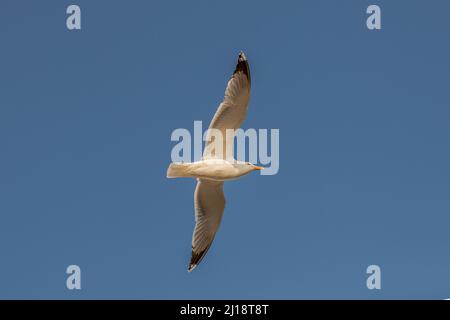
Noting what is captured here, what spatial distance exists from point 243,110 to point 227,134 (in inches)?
15.3

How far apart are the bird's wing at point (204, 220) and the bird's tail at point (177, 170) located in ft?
2.66

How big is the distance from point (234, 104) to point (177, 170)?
1028 mm

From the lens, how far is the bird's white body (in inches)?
328

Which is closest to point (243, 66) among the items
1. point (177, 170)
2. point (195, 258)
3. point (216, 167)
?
point (216, 167)

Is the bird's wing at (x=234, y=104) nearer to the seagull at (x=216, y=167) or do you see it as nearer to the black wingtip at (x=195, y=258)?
the seagull at (x=216, y=167)

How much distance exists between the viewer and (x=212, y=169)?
28.0 ft

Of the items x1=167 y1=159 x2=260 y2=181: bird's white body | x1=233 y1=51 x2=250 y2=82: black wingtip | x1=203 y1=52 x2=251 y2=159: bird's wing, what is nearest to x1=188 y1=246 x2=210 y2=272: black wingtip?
x1=167 y1=159 x2=260 y2=181: bird's white body

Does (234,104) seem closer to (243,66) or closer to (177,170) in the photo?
(243,66)

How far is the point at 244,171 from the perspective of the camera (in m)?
8.66

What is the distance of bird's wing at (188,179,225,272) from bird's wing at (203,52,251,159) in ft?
3.00

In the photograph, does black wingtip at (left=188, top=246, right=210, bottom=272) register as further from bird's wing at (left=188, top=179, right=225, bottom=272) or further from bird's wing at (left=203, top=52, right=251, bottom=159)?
bird's wing at (left=203, top=52, right=251, bottom=159)
